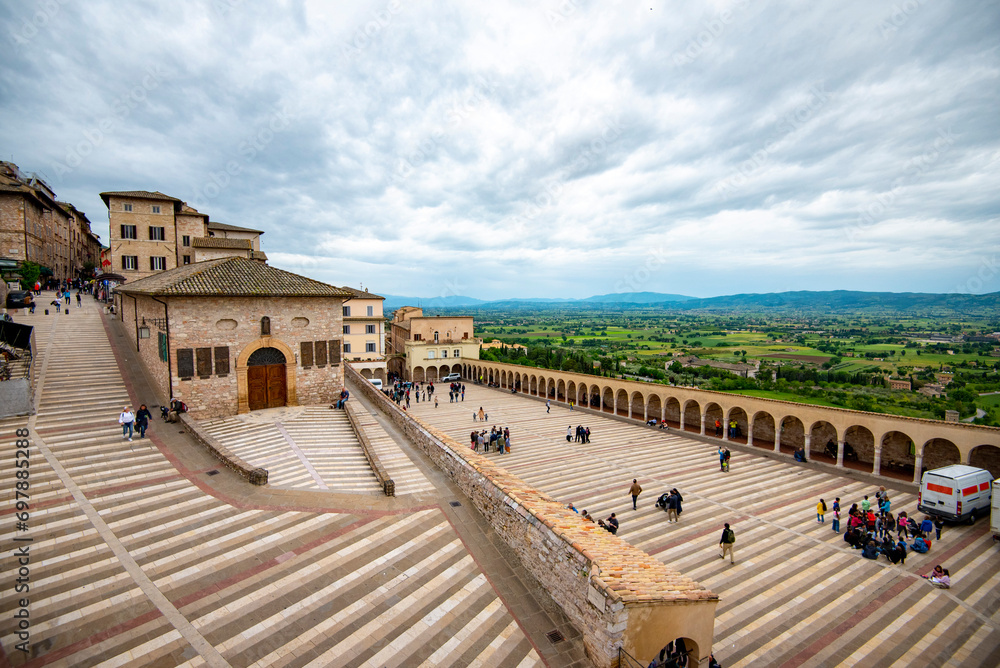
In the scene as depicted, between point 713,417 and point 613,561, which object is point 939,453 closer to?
point 713,417

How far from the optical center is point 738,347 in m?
102

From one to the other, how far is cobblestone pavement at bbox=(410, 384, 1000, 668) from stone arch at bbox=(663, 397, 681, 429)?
20.3 ft

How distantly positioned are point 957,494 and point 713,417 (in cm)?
1530

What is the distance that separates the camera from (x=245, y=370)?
1808 cm

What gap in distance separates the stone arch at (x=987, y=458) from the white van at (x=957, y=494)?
3580mm

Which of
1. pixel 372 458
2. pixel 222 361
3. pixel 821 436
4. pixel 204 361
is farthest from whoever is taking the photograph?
pixel 821 436

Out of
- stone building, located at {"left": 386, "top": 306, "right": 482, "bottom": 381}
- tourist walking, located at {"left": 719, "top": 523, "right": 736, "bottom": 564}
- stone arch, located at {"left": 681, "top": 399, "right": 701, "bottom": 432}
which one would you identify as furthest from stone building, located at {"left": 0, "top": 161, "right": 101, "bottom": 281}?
stone arch, located at {"left": 681, "top": 399, "right": 701, "bottom": 432}

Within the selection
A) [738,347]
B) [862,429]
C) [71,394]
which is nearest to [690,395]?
[862,429]

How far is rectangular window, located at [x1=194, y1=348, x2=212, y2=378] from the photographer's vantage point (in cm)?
1697

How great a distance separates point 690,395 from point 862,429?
8711 millimetres

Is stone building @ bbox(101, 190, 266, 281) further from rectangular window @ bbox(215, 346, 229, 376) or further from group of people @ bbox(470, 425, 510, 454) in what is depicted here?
group of people @ bbox(470, 425, 510, 454)

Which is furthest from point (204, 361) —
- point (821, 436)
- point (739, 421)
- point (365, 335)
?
point (821, 436)

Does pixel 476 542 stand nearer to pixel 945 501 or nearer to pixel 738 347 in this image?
pixel 945 501

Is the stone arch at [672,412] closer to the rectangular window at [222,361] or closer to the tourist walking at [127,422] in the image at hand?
the rectangular window at [222,361]
